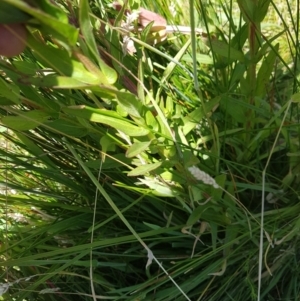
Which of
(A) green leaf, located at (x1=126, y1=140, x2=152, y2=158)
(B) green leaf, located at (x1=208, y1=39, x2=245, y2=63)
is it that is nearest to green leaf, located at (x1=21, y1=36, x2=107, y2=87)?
(A) green leaf, located at (x1=126, y1=140, x2=152, y2=158)

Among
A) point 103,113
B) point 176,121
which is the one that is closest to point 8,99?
point 103,113

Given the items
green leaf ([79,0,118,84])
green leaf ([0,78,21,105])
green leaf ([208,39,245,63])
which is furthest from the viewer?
green leaf ([208,39,245,63])

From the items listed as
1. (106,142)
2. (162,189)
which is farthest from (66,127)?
(162,189)

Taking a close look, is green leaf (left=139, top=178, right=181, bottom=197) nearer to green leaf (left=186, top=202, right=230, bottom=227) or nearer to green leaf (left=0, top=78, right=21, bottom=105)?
green leaf (left=186, top=202, right=230, bottom=227)

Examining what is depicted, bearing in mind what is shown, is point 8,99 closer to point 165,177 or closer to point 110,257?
point 165,177

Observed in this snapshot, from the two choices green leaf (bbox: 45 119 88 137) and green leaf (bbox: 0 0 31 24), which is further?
green leaf (bbox: 45 119 88 137)

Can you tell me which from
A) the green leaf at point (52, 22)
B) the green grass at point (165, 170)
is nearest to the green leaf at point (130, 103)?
the green grass at point (165, 170)
